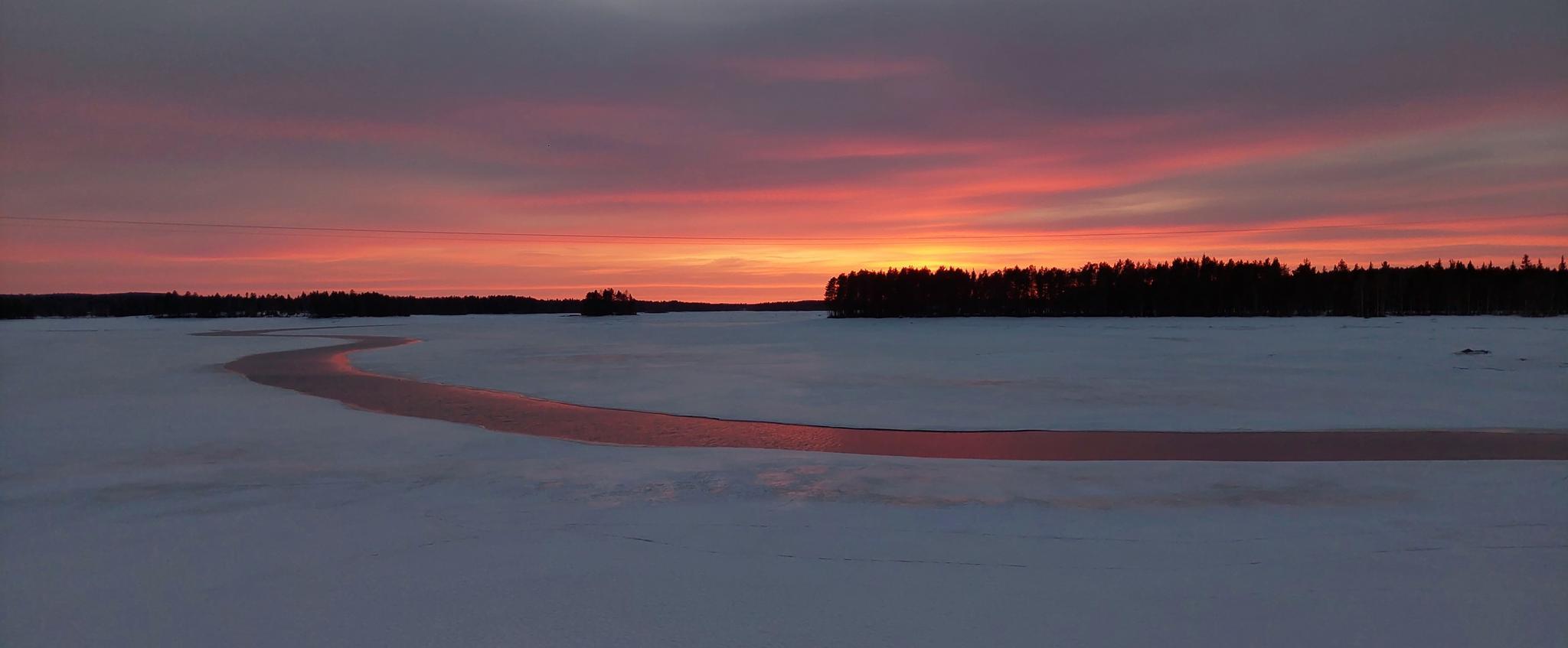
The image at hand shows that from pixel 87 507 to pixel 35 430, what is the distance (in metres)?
6.24

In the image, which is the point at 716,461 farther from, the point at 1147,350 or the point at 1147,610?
the point at 1147,350

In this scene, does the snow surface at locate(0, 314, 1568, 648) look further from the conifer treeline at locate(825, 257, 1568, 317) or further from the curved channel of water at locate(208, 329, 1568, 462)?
the conifer treeline at locate(825, 257, 1568, 317)

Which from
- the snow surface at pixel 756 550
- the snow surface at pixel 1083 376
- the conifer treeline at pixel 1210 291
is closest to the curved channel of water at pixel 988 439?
the snow surface at pixel 1083 376

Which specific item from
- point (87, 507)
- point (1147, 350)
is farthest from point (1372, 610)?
point (1147, 350)

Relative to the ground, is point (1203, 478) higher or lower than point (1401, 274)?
lower

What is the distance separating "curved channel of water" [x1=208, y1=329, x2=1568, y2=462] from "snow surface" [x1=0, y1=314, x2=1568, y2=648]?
99cm

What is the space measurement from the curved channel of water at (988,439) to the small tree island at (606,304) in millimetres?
73995

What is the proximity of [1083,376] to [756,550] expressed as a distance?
14.2 m

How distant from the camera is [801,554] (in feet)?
17.4

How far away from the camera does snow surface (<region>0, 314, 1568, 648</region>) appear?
4.12m

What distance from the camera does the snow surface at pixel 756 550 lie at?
13.5 feet

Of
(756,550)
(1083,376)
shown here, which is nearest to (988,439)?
(756,550)

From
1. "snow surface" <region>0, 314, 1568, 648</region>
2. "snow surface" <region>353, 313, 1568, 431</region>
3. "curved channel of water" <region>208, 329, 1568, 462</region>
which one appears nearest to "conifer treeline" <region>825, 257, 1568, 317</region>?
"snow surface" <region>353, 313, 1568, 431</region>

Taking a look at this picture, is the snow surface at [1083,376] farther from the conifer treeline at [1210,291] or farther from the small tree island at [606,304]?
the small tree island at [606,304]
